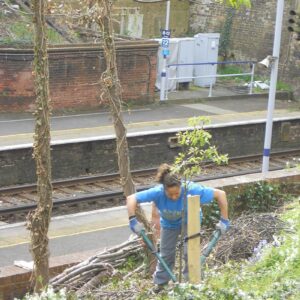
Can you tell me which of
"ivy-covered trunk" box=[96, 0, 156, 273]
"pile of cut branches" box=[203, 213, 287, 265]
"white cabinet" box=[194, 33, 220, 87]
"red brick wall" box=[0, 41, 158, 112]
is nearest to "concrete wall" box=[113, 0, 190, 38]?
"white cabinet" box=[194, 33, 220, 87]

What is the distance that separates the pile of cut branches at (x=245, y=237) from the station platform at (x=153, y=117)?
31.0 feet

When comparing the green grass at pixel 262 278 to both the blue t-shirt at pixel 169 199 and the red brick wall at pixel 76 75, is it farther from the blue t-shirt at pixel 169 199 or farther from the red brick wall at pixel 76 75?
the red brick wall at pixel 76 75

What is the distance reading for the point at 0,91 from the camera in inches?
925

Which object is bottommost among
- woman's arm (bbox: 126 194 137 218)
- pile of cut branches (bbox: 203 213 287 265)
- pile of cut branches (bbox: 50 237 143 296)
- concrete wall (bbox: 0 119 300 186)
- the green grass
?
concrete wall (bbox: 0 119 300 186)

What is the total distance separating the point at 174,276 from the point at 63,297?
1648 mm

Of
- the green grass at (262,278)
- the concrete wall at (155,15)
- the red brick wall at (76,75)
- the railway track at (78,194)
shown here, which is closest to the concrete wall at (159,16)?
the concrete wall at (155,15)

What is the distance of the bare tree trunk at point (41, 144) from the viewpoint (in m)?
7.39

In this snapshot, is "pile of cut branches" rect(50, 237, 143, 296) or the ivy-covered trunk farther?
the ivy-covered trunk

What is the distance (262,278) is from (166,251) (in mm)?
981

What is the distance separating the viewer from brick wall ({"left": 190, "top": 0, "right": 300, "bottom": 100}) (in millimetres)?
31703

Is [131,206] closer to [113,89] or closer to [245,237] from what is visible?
[113,89]

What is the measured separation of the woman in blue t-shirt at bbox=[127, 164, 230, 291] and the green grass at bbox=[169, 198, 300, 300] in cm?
48

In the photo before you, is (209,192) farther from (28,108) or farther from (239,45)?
(239,45)

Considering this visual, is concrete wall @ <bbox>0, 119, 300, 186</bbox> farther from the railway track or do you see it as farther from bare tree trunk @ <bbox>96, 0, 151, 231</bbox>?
bare tree trunk @ <bbox>96, 0, 151, 231</bbox>
